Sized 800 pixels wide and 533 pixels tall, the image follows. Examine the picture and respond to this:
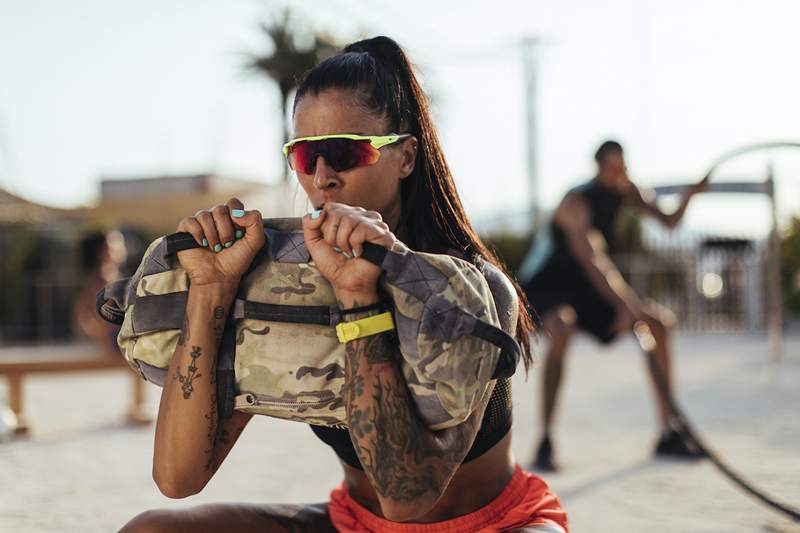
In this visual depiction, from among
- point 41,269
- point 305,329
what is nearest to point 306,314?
point 305,329

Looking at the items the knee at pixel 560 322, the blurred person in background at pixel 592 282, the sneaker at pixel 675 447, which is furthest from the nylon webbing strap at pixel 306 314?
the sneaker at pixel 675 447

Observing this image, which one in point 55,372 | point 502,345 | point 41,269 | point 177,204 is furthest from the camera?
point 177,204

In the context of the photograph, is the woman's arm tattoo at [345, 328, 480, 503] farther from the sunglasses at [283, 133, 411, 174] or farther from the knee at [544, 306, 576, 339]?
the knee at [544, 306, 576, 339]

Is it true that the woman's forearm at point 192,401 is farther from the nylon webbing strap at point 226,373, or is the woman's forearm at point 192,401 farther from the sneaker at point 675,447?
the sneaker at point 675,447

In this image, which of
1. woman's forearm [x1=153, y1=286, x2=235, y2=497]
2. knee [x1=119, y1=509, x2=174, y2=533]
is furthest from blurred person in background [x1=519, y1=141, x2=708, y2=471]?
woman's forearm [x1=153, y1=286, x2=235, y2=497]

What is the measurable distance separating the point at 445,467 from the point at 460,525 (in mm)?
358

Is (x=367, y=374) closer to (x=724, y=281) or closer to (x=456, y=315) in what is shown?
(x=456, y=315)

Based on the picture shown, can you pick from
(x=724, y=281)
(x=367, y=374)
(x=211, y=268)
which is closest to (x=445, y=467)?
(x=367, y=374)

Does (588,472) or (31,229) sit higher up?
(31,229)

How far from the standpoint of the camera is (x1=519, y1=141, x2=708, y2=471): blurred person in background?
575 centimetres

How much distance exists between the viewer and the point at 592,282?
5902 millimetres

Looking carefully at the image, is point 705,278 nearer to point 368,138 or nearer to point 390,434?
point 368,138

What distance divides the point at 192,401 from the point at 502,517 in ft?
2.45

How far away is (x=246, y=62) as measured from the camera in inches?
985
